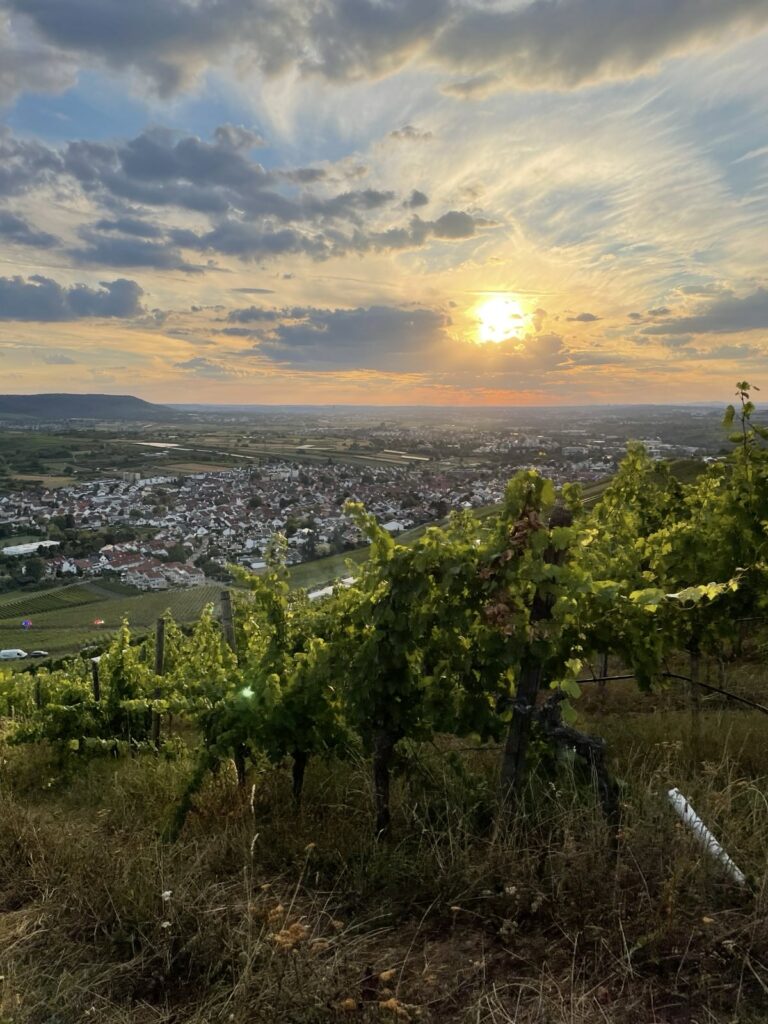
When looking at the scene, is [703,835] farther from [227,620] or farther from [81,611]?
[81,611]

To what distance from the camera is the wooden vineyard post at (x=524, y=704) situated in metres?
3.72

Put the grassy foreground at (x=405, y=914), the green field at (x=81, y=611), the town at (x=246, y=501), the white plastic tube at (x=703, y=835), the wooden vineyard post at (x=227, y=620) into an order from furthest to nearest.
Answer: the town at (x=246, y=501)
the green field at (x=81, y=611)
the wooden vineyard post at (x=227, y=620)
the white plastic tube at (x=703, y=835)
the grassy foreground at (x=405, y=914)

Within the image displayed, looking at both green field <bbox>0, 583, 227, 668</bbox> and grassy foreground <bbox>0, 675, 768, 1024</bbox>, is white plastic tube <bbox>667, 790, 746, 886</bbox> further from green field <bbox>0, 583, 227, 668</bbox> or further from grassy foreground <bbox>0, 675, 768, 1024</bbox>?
green field <bbox>0, 583, 227, 668</bbox>

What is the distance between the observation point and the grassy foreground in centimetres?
268

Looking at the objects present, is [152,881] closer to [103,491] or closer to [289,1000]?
[289,1000]

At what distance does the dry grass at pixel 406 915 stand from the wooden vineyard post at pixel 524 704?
193 millimetres

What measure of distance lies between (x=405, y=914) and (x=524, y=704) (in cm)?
133

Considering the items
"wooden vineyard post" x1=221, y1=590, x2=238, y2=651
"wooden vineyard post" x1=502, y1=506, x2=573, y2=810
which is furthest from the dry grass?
"wooden vineyard post" x1=221, y1=590, x2=238, y2=651

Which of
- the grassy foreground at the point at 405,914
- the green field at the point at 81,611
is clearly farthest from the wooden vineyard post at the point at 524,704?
the green field at the point at 81,611

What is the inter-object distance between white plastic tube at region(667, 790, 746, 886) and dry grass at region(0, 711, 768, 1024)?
0.06m

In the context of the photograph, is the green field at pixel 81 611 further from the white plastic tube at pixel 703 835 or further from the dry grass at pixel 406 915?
the white plastic tube at pixel 703 835

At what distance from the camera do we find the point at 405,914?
336 centimetres

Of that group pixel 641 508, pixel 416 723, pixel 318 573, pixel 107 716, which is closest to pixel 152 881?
pixel 416 723

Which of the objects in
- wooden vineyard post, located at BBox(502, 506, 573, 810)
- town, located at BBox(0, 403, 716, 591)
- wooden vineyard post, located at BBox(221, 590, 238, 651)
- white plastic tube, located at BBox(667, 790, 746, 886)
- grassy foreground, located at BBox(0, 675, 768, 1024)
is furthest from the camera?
town, located at BBox(0, 403, 716, 591)
